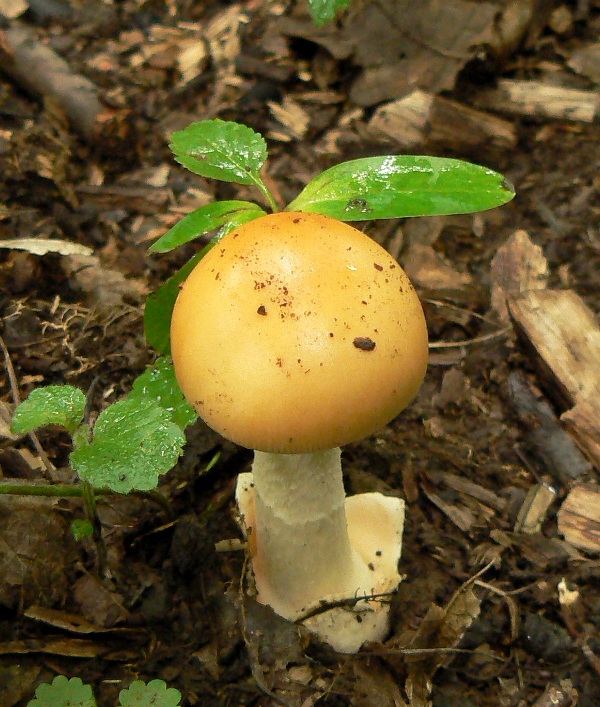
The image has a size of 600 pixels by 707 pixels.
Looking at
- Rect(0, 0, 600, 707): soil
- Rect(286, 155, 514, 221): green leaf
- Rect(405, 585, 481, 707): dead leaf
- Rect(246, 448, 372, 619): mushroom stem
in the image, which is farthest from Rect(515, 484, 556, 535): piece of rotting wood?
Rect(286, 155, 514, 221): green leaf

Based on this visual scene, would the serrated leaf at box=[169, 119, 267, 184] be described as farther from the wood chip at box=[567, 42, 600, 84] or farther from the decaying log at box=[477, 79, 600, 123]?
the wood chip at box=[567, 42, 600, 84]

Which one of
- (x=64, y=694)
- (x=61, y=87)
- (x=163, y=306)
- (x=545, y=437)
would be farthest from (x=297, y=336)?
(x=61, y=87)

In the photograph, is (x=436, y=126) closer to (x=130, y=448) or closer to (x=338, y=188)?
(x=338, y=188)

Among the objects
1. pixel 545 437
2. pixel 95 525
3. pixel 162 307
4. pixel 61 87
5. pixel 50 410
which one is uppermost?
pixel 162 307

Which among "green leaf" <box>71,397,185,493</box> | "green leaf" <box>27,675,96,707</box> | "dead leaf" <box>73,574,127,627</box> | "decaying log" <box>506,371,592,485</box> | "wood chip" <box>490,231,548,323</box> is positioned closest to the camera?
"green leaf" <box>71,397,185,493</box>

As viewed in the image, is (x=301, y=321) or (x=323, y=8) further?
(x=323, y=8)

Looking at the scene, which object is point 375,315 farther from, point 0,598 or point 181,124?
point 181,124
